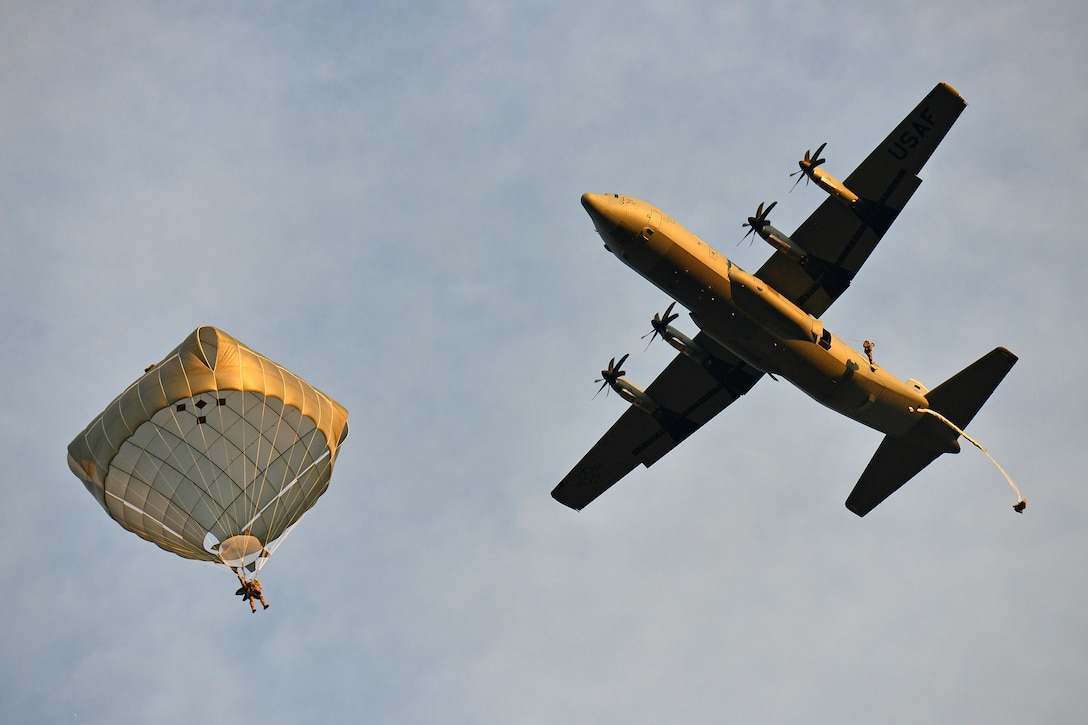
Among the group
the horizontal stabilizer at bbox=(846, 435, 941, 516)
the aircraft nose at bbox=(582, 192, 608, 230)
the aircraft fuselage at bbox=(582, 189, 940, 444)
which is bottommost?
the horizontal stabilizer at bbox=(846, 435, 941, 516)

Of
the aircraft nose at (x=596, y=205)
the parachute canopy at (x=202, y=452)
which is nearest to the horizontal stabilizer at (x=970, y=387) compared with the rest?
the aircraft nose at (x=596, y=205)

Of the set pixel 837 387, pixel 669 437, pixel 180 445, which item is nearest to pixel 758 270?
pixel 837 387

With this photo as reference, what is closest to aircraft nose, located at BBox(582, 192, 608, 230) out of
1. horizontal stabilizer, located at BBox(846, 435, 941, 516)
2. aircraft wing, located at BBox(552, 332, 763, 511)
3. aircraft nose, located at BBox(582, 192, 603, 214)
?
aircraft nose, located at BBox(582, 192, 603, 214)

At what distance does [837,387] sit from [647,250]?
417 inches

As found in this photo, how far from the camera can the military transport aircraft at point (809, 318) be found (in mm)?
43062

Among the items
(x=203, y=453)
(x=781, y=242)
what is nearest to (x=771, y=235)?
(x=781, y=242)

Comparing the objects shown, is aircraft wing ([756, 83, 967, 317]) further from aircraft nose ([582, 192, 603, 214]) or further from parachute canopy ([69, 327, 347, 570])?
parachute canopy ([69, 327, 347, 570])

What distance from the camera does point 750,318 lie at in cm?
4428

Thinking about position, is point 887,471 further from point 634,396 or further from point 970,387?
point 634,396

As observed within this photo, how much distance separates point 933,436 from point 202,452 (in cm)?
3108

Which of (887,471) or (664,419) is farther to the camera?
(664,419)

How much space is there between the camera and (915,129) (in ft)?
145

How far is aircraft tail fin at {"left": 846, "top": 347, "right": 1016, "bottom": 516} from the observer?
47781 mm

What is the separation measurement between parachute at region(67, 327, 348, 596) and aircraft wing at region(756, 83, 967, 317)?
21.0m
